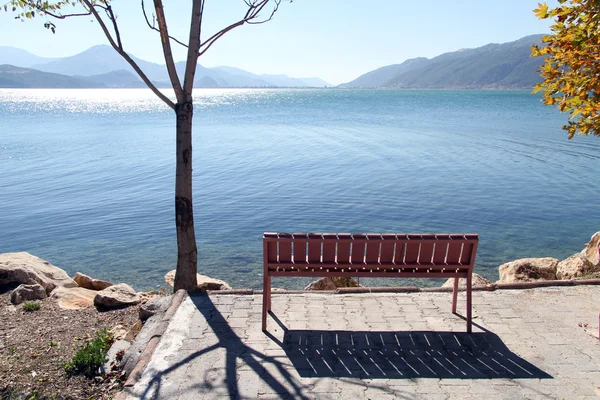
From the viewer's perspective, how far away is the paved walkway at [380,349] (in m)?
4.61

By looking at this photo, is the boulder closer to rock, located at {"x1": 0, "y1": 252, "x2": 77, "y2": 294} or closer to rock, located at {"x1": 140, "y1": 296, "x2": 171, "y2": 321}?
rock, located at {"x1": 140, "y1": 296, "x2": 171, "y2": 321}

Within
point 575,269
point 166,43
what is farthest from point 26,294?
point 575,269

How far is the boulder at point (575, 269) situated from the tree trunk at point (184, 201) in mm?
6464

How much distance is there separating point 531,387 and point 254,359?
2655 millimetres

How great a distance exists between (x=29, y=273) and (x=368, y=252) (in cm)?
586

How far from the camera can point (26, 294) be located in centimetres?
735

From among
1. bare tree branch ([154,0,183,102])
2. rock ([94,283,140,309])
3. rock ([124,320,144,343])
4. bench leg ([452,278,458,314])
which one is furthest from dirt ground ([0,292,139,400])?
bench leg ([452,278,458,314])

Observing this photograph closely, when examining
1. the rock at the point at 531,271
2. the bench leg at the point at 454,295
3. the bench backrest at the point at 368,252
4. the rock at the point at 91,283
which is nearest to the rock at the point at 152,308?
the bench backrest at the point at 368,252

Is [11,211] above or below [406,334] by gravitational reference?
below

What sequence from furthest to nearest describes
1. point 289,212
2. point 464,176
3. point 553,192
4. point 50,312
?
point 464,176 < point 553,192 < point 289,212 < point 50,312

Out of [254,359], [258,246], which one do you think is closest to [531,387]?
[254,359]

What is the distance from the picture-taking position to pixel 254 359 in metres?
5.12

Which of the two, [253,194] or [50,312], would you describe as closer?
[50,312]

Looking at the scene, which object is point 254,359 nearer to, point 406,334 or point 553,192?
point 406,334
